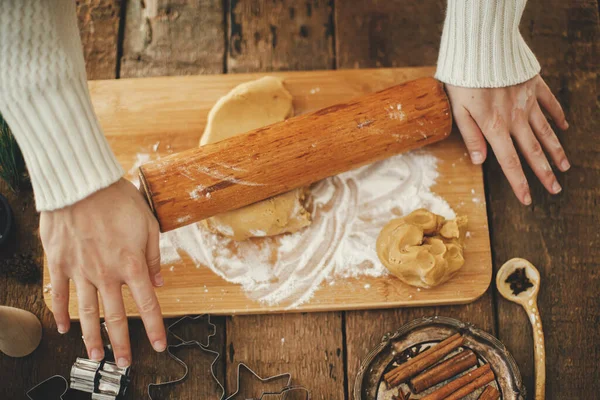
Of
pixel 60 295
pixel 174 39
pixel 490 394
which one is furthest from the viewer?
pixel 174 39

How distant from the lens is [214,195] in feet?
4.53

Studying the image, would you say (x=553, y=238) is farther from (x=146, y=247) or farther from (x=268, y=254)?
(x=146, y=247)

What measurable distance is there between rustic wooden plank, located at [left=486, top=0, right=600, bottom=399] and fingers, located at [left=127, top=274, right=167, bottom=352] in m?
0.93

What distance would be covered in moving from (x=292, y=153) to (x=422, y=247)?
0.41 metres

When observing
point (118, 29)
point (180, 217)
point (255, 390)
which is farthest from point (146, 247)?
point (118, 29)

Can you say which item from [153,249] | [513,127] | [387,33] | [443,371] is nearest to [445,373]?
[443,371]

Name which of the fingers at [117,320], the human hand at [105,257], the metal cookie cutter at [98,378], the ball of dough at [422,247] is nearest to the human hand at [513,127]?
the ball of dough at [422,247]

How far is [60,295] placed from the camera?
126 centimetres

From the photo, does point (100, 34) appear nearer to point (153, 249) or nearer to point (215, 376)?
point (153, 249)

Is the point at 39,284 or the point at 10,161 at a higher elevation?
the point at 10,161

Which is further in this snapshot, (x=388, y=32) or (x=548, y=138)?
(x=388, y=32)

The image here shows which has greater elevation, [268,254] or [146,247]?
[146,247]

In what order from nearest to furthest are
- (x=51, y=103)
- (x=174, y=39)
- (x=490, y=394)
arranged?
1. (x=51, y=103)
2. (x=490, y=394)
3. (x=174, y=39)

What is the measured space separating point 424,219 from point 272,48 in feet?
2.47
